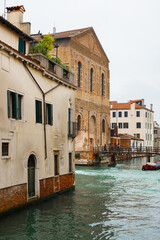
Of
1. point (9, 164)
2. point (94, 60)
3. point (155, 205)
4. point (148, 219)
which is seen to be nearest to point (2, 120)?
point (9, 164)

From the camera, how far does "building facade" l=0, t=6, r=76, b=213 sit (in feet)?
39.1

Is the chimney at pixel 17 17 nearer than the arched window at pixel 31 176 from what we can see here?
No

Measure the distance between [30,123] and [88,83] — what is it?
3068 cm

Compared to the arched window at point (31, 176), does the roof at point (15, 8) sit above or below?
above

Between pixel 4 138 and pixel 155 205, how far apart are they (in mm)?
7590

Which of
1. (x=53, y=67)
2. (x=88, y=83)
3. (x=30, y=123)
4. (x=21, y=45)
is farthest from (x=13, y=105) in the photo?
(x=88, y=83)

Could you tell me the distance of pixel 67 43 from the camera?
130 ft

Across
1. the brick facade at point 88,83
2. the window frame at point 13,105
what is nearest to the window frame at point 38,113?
the window frame at point 13,105

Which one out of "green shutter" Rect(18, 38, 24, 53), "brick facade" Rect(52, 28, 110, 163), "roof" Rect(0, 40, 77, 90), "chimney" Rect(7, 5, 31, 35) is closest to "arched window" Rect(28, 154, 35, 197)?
"roof" Rect(0, 40, 77, 90)

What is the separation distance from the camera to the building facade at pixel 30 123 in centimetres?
1192

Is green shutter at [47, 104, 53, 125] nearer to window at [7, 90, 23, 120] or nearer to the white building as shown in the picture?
window at [7, 90, 23, 120]

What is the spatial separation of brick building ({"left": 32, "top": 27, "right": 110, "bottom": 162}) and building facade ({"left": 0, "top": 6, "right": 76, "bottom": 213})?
2137 centimetres

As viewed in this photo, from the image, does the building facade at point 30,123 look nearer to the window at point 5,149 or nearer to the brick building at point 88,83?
the window at point 5,149

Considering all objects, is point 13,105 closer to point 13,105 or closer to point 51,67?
point 13,105
